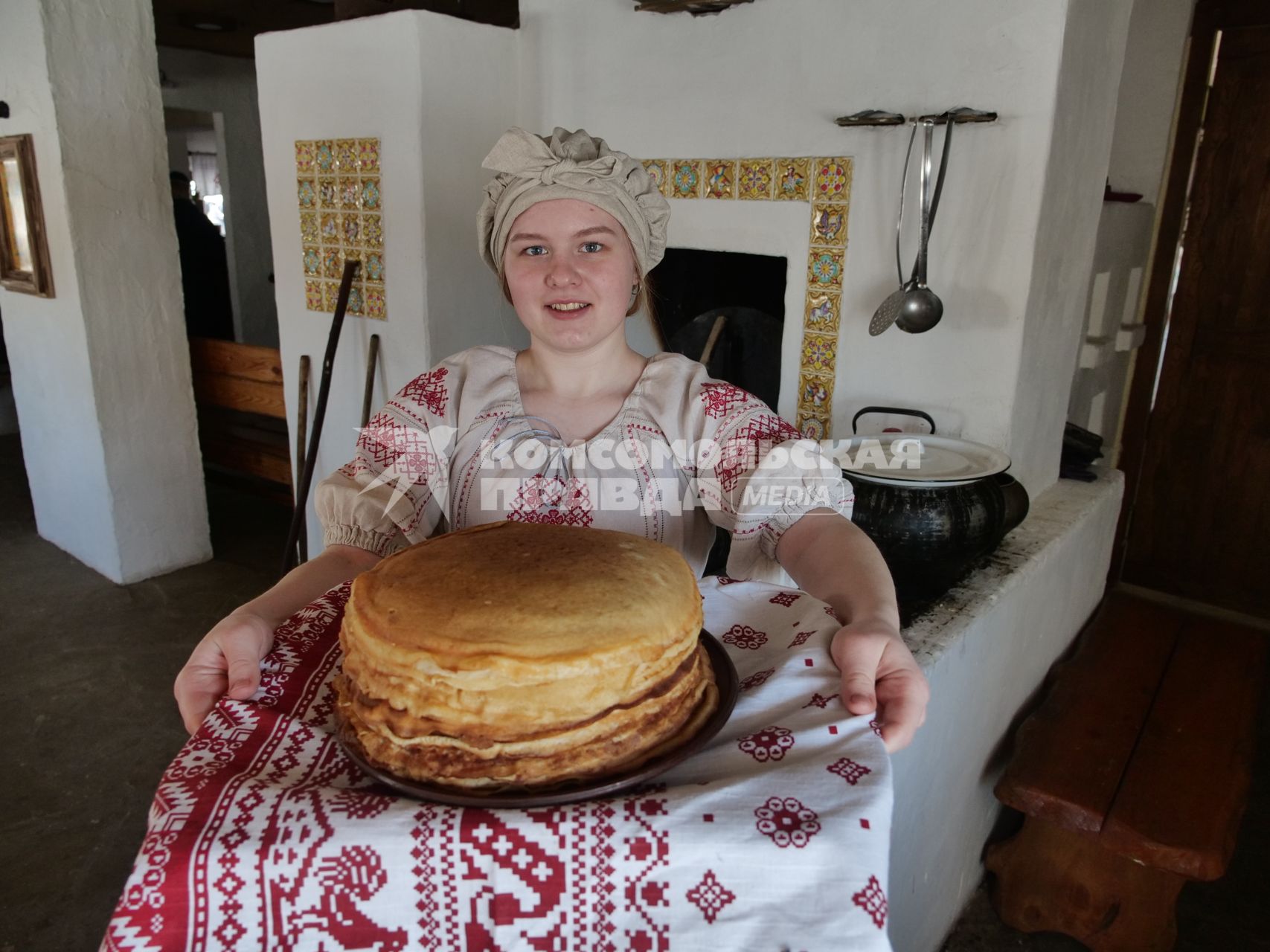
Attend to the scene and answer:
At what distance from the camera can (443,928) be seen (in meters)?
0.56

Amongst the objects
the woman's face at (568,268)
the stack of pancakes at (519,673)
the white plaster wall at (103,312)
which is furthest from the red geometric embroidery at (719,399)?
the white plaster wall at (103,312)

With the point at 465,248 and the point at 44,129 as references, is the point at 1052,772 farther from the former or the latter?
the point at 44,129

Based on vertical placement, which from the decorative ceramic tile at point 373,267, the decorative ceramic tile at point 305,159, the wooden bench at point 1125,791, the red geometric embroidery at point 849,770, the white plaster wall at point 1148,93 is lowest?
the wooden bench at point 1125,791

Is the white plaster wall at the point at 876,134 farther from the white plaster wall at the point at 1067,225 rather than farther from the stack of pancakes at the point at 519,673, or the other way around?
the stack of pancakes at the point at 519,673

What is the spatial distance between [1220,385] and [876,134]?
1.77m

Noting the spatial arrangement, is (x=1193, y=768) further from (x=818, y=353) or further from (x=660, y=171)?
(x=660, y=171)

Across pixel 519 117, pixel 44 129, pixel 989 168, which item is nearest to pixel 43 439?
pixel 44 129

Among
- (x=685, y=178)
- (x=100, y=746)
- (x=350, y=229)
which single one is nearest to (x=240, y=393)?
(x=350, y=229)

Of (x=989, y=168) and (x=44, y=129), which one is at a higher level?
(x=44, y=129)

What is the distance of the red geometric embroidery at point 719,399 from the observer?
1.11 meters

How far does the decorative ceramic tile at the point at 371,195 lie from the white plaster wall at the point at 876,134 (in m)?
0.68

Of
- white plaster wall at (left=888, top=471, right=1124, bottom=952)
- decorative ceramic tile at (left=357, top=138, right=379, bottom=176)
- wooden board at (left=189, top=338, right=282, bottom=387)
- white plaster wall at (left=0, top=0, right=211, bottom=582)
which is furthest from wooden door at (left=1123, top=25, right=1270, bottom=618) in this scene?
white plaster wall at (left=0, top=0, right=211, bottom=582)

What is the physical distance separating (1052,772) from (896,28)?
5.02 ft

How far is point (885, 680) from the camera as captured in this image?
0.73 meters
